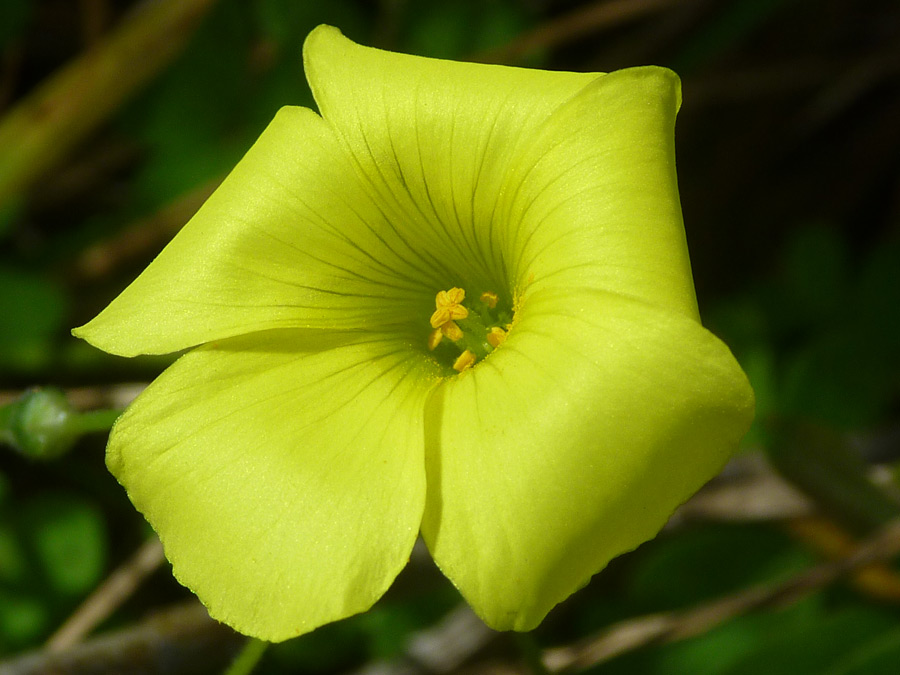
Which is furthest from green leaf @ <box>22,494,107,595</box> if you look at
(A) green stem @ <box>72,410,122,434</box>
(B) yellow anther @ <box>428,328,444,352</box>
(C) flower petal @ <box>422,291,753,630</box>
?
(C) flower petal @ <box>422,291,753,630</box>

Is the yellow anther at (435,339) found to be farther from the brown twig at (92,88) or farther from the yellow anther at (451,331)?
the brown twig at (92,88)

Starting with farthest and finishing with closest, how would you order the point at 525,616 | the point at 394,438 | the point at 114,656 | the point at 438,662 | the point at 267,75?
the point at 267,75
the point at 438,662
the point at 114,656
the point at 394,438
the point at 525,616

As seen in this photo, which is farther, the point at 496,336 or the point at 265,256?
the point at 496,336

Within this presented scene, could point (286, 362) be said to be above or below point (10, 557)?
above

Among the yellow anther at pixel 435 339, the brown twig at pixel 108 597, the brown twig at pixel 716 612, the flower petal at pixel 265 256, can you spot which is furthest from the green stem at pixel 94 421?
the brown twig at pixel 716 612

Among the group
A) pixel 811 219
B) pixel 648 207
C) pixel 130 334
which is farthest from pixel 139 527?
pixel 811 219

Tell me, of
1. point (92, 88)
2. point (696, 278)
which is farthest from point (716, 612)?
point (92, 88)

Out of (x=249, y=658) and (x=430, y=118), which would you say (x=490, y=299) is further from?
(x=249, y=658)

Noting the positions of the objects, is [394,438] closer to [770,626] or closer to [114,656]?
[114,656]
